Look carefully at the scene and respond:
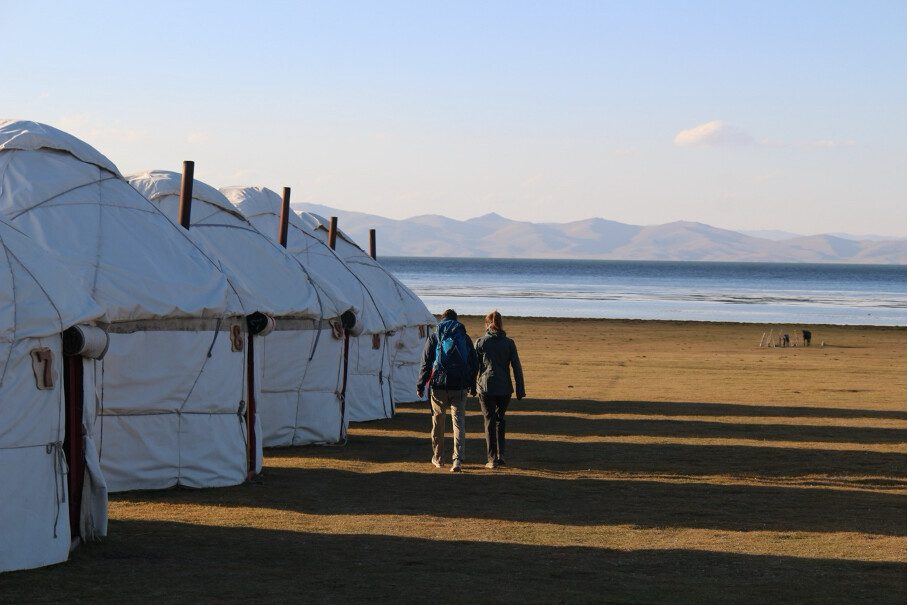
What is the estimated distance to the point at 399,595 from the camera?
8789mm

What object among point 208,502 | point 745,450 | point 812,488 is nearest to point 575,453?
point 745,450

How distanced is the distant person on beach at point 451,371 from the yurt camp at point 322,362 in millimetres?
3141

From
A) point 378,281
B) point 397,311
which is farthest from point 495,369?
point 378,281

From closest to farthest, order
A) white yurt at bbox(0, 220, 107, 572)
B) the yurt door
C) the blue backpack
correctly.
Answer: white yurt at bbox(0, 220, 107, 572) → the yurt door → the blue backpack

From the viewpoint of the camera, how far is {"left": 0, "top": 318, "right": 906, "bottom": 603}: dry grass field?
914 centimetres

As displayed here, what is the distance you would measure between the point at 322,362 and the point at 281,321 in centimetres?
99

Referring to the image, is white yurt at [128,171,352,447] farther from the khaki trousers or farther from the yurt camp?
the khaki trousers

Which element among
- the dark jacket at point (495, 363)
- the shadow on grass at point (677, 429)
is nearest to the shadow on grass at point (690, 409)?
the shadow on grass at point (677, 429)

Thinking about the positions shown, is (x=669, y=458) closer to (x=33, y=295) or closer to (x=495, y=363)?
(x=495, y=363)

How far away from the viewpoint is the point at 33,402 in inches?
386

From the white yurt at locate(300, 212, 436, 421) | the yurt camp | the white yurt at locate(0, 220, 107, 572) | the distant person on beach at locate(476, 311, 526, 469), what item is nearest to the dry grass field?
the white yurt at locate(0, 220, 107, 572)

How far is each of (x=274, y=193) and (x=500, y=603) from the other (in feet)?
50.3

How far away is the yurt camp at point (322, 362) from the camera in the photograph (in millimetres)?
18078

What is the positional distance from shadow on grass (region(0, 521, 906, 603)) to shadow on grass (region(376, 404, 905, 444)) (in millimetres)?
9672
